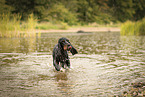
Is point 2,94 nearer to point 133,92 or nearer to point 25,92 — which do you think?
point 25,92

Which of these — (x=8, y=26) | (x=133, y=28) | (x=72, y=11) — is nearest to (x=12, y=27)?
(x=8, y=26)

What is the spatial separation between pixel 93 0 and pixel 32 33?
37181mm

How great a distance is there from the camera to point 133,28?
28.1 meters

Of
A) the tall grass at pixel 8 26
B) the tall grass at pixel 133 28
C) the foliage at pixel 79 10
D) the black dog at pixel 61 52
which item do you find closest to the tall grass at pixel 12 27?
the tall grass at pixel 8 26

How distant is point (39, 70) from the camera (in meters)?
8.30

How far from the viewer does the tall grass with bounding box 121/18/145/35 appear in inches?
1072

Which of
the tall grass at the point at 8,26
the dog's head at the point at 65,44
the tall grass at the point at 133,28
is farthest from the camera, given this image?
the tall grass at the point at 133,28

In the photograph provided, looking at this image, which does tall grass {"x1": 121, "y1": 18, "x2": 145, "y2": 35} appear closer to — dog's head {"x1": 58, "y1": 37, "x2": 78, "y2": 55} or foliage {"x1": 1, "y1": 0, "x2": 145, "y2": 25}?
dog's head {"x1": 58, "y1": 37, "x2": 78, "y2": 55}

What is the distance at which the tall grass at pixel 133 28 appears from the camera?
89.4ft

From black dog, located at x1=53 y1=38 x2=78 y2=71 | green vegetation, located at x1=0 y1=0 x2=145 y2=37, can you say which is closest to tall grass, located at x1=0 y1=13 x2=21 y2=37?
green vegetation, located at x1=0 y1=0 x2=145 y2=37

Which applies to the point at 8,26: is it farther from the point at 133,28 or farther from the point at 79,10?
the point at 79,10

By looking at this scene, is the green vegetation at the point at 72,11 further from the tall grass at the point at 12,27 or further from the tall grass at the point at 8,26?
the tall grass at the point at 8,26

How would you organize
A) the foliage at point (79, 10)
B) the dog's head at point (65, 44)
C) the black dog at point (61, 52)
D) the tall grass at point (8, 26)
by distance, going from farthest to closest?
the foliage at point (79, 10), the tall grass at point (8, 26), the black dog at point (61, 52), the dog's head at point (65, 44)

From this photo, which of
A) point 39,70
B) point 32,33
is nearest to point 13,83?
point 39,70
